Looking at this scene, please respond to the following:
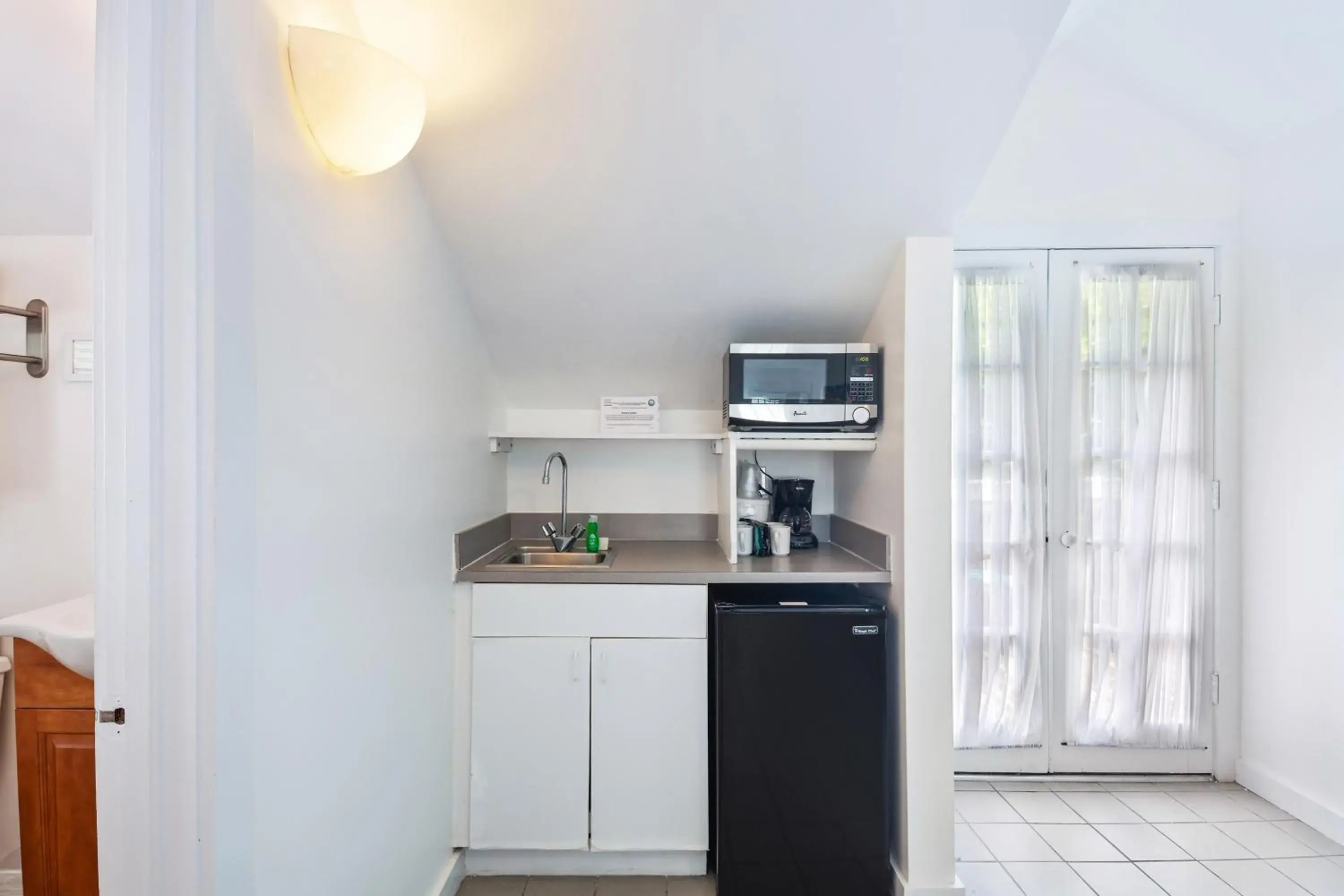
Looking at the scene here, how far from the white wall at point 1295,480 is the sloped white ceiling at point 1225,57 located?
6.1 inches

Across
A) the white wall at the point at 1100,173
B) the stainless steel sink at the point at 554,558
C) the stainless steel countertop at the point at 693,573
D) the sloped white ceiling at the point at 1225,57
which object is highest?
the sloped white ceiling at the point at 1225,57

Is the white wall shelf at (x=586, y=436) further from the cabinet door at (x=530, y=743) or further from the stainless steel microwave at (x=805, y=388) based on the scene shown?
the cabinet door at (x=530, y=743)

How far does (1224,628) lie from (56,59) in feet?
13.5

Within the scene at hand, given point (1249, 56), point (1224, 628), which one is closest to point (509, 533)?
point (1224, 628)

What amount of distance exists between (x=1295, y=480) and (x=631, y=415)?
2.44 meters

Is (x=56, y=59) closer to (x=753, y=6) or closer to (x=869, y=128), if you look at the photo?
(x=753, y=6)

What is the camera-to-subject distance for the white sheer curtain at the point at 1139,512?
2660mm

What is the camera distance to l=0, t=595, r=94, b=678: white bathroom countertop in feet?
4.29

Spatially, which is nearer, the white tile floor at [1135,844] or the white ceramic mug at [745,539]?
the white tile floor at [1135,844]

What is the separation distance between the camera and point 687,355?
248 centimetres

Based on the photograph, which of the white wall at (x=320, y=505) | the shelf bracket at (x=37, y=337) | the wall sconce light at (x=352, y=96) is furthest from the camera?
the shelf bracket at (x=37, y=337)

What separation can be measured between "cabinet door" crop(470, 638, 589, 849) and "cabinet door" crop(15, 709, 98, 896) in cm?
92

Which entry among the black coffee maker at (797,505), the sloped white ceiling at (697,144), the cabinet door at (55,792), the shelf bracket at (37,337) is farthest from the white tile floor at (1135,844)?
the shelf bracket at (37,337)

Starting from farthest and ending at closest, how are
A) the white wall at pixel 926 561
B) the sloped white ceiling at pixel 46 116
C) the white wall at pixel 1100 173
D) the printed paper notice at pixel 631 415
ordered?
the white wall at pixel 1100 173 → the printed paper notice at pixel 631 415 → the white wall at pixel 926 561 → the sloped white ceiling at pixel 46 116
